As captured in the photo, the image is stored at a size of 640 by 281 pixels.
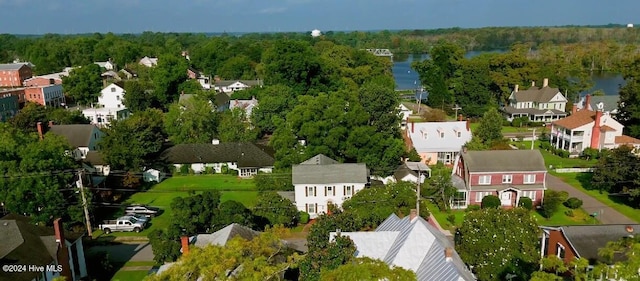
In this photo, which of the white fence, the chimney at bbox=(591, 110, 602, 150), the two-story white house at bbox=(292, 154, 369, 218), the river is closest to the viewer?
the two-story white house at bbox=(292, 154, 369, 218)

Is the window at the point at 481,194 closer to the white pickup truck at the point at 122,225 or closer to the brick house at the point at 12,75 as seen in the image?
the white pickup truck at the point at 122,225

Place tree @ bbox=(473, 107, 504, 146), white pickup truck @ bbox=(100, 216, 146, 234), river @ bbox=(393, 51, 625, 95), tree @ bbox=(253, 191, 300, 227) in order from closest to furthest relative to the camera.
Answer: tree @ bbox=(253, 191, 300, 227) → white pickup truck @ bbox=(100, 216, 146, 234) → tree @ bbox=(473, 107, 504, 146) → river @ bbox=(393, 51, 625, 95)

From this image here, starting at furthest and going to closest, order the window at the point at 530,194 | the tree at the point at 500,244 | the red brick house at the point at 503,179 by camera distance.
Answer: the window at the point at 530,194
the red brick house at the point at 503,179
the tree at the point at 500,244

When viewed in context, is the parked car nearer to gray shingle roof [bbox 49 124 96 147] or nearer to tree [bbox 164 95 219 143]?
tree [bbox 164 95 219 143]

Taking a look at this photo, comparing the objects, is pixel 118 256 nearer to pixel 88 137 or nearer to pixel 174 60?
pixel 88 137

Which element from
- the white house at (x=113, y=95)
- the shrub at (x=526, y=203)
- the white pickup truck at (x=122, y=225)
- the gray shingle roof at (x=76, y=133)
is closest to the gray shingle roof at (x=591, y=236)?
the shrub at (x=526, y=203)

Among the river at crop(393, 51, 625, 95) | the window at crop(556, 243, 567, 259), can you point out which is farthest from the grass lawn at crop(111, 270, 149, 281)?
the river at crop(393, 51, 625, 95)

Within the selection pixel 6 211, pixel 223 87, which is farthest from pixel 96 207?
pixel 223 87
